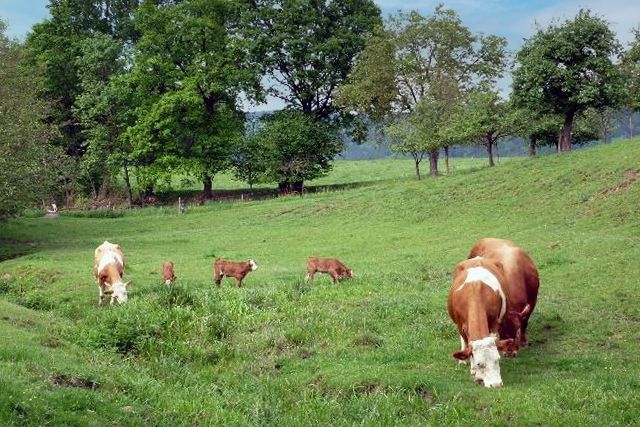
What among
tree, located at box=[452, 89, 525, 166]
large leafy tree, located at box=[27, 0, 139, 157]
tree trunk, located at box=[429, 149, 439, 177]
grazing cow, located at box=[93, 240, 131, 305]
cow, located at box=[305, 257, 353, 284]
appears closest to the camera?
grazing cow, located at box=[93, 240, 131, 305]

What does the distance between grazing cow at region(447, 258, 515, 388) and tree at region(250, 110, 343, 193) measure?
1970 inches

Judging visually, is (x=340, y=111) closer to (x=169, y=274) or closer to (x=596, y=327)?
(x=169, y=274)

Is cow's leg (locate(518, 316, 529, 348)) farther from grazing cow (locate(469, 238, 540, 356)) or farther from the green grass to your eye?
the green grass

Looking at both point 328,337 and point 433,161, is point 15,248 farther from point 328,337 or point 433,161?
point 433,161

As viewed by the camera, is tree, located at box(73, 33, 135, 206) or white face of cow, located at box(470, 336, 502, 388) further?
tree, located at box(73, 33, 135, 206)

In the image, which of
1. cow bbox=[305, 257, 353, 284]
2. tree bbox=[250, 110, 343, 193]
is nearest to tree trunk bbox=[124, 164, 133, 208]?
tree bbox=[250, 110, 343, 193]

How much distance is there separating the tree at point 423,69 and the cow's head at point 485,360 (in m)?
44.6

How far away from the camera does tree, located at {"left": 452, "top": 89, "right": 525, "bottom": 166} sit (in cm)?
5312

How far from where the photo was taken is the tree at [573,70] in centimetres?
4678

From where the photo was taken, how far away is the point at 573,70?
47.3 meters

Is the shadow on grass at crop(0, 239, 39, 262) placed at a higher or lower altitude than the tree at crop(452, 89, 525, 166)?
lower

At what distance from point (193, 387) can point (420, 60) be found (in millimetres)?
49611

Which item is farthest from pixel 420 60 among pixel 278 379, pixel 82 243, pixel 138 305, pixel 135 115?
pixel 278 379

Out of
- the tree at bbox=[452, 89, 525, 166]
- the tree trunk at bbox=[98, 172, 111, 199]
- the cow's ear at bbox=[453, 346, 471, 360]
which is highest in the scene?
the tree at bbox=[452, 89, 525, 166]
